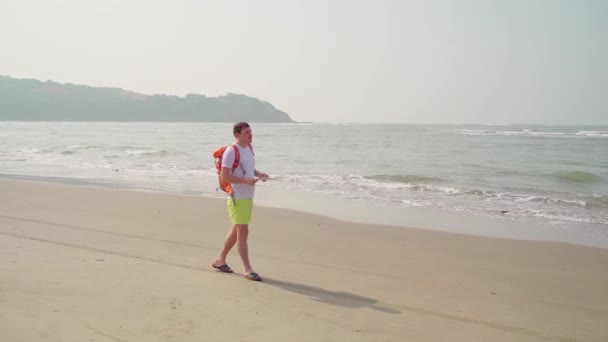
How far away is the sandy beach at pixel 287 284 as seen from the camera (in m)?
3.55

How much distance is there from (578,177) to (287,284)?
15719mm

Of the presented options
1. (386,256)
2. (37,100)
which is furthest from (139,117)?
(386,256)

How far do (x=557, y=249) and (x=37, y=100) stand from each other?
5371 inches

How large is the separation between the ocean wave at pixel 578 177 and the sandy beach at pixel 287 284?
1057cm

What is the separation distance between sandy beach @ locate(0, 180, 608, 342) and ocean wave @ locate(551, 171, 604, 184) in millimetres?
10569

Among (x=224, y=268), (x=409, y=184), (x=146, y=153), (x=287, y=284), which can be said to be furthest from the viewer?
(x=146, y=153)

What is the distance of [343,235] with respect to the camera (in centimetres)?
750

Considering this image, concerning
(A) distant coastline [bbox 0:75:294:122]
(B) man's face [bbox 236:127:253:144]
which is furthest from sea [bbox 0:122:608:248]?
(A) distant coastline [bbox 0:75:294:122]

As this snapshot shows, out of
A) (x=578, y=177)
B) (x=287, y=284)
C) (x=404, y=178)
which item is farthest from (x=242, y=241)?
(x=578, y=177)

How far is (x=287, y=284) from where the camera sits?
15.9ft

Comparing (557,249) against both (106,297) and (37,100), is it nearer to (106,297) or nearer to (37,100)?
(106,297)

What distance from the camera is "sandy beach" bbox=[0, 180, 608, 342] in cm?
355

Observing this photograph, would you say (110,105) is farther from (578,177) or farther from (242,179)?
(242,179)

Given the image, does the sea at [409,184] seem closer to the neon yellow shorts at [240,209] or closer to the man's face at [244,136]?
the neon yellow shorts at [240,209]
